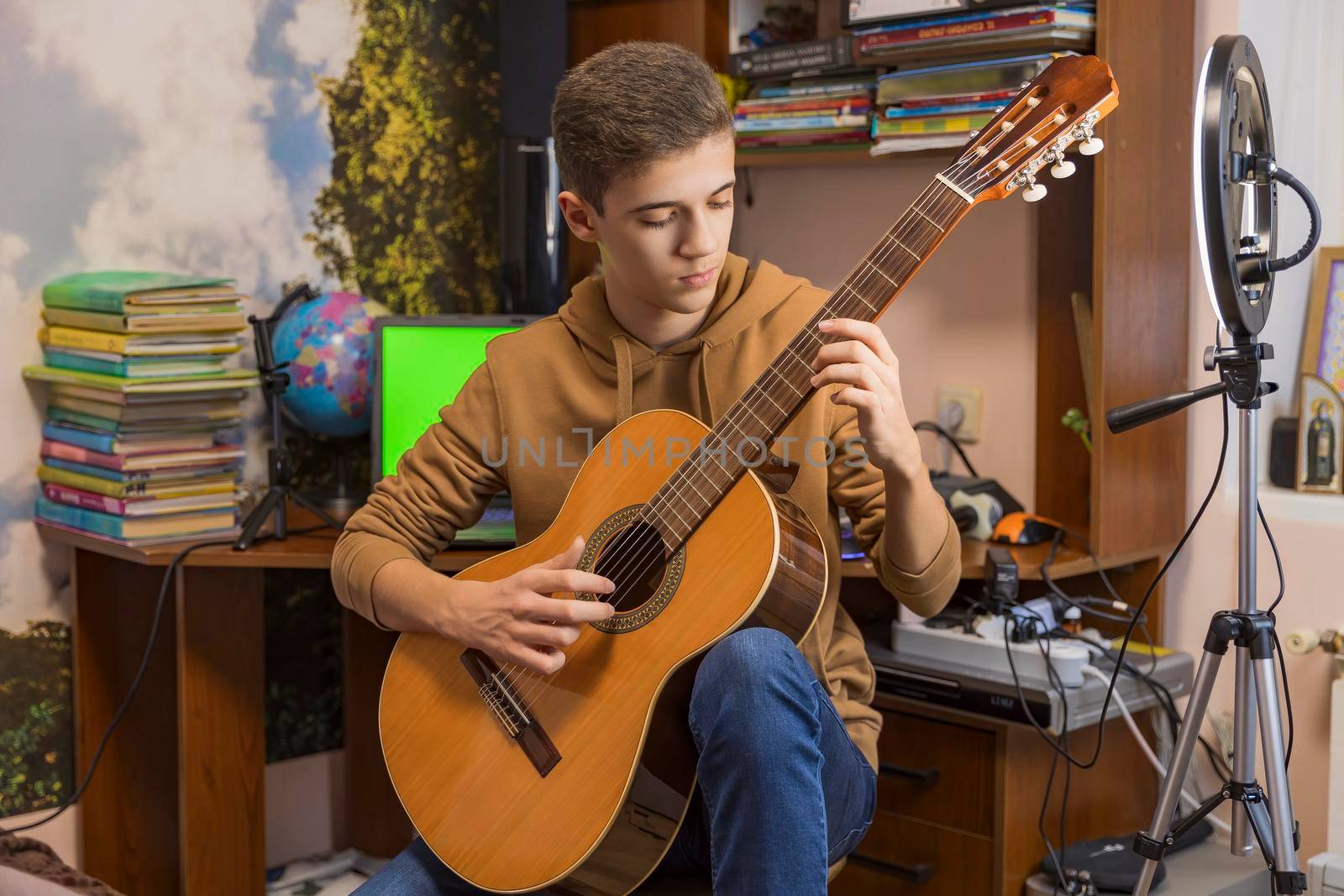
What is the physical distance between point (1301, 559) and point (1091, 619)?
34 centimetres

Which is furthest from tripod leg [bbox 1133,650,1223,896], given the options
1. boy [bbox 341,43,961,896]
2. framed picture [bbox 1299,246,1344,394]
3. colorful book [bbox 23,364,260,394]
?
colorful book [bbox 23,364,260,394]

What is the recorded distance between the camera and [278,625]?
2.63m

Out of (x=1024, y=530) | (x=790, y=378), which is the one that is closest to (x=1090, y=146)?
(x=790, y=378)

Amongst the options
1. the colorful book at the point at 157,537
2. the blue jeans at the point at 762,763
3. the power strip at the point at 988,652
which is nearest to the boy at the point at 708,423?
the blue jeans at the point at 762,763

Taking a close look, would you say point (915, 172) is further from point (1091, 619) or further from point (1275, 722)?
point (1275, 722)

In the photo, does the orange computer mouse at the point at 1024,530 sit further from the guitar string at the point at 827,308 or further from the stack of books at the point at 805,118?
the guitar string at the point at 827,308

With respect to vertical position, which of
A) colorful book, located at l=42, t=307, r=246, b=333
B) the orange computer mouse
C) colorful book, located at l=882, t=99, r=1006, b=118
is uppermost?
colorful book, located at l=882, t=99, r=1006, b=118

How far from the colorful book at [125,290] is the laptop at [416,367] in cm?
29

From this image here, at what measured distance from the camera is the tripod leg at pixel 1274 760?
154cm

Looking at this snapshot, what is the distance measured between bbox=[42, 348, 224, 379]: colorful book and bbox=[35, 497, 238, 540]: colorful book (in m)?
0.23

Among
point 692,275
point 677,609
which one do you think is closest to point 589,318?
point 692,275

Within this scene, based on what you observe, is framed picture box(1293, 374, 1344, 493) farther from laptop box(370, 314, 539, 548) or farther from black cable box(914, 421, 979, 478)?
laptop box(370, 314, 539, 548)

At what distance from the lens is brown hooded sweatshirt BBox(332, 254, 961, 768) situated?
1.50m

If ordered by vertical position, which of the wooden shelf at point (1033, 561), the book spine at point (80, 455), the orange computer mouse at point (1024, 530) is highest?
the book spine at point (80, 455)
